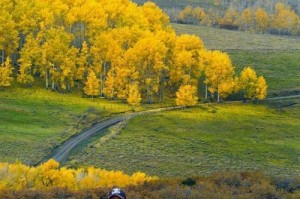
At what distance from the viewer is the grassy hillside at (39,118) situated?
188ft

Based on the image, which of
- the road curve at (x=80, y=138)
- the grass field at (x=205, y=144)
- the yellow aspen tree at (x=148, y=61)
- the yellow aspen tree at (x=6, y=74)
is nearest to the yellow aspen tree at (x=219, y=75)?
the grass field at (x=205, y=144)

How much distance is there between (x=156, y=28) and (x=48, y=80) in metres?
29.3

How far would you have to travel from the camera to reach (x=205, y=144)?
66.0 metres

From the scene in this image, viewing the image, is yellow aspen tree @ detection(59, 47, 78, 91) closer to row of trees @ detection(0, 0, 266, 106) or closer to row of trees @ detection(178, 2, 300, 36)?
row of trees @ detection(0, 0, 266, 106)

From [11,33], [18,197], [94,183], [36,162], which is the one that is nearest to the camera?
[18,197]

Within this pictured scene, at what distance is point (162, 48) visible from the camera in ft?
290

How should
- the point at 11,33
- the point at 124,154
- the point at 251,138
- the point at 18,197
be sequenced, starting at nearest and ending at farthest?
1. the point at 18,197
2. the point at 124,154
3. the point at 251,138
4. the point at 11,33

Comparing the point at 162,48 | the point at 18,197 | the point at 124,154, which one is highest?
the point at 162,48

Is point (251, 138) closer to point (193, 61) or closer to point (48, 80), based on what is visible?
point (193, 61)

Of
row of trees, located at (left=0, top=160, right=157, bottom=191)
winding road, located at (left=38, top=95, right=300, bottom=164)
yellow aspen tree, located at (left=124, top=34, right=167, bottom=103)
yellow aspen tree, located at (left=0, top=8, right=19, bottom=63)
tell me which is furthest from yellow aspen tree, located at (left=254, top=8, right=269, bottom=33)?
row of trees, located at (left=0, top=160, right=157, bottom=191)

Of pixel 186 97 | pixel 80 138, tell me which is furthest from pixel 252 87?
pixel 80 138

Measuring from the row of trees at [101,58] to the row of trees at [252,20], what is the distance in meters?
91.1

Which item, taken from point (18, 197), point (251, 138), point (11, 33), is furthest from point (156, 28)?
point (18, 197)

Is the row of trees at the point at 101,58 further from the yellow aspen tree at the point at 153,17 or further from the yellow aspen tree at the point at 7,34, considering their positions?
the yellow aspen tree at the point at 153,17
